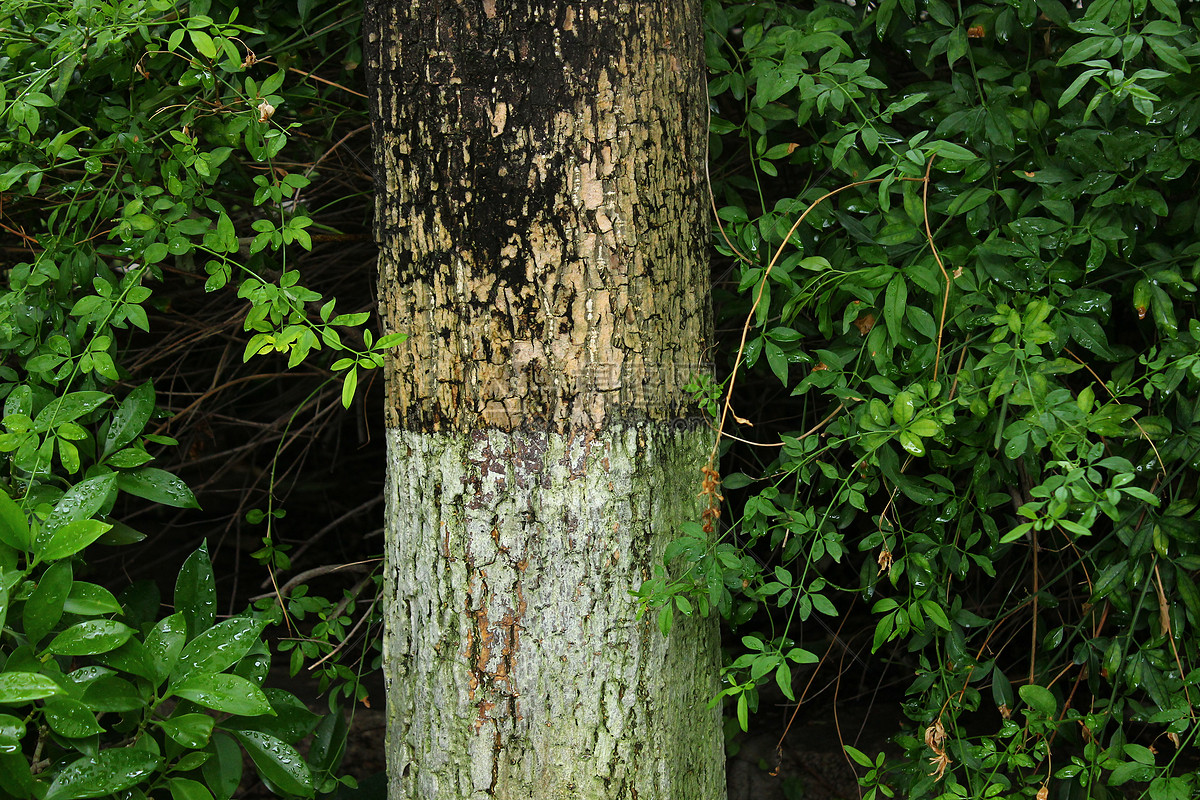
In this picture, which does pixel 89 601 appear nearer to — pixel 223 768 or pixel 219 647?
pixel 219 647

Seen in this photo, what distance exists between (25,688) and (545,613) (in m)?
0.78

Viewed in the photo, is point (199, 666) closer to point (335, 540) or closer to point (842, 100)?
point (842, 100)

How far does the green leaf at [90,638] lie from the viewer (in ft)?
4.91

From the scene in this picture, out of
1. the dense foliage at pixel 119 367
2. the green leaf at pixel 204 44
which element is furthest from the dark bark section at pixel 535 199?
the green leaf at pixel 204 44

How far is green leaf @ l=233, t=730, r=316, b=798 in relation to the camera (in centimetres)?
170

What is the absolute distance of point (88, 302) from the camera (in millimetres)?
1659

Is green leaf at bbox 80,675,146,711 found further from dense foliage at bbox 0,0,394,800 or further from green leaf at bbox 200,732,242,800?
green leaf at bbox 200,732,242,800

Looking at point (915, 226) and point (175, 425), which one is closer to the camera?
point (915, 226)

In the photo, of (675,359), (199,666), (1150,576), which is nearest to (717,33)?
(675,359)

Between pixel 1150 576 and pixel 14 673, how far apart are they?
1.83 meters

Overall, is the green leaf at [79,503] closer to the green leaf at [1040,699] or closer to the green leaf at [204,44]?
the green leaf at [204,44]

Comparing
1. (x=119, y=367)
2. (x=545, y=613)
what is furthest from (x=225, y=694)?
(x=119, y=367)

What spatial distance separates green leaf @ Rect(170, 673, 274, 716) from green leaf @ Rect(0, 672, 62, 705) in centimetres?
26

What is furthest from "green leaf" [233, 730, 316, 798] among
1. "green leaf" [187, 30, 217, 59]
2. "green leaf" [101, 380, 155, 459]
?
"green leaf" [187, 30, 217, 59]
